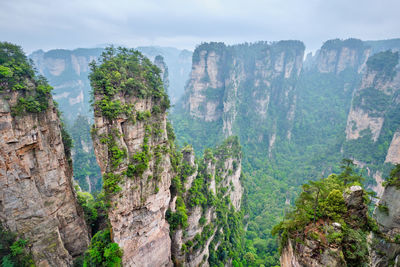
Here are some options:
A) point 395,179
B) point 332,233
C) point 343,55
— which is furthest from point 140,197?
point 343,55

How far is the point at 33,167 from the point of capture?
57.5 ft

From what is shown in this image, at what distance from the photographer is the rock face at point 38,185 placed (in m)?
16.0

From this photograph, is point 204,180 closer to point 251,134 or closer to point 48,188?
point 48,188

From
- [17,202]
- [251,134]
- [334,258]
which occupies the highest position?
[334,258]

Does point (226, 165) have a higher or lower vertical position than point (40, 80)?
lower

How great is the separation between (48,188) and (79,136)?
51.5 m

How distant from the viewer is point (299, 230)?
11031mm

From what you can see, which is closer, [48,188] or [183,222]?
[48,188]

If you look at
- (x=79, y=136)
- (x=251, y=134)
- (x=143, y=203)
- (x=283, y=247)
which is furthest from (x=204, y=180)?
(x=251, y=134)

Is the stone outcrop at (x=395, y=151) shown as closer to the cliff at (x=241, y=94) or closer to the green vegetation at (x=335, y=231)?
the cliff at (x=241, y=94)

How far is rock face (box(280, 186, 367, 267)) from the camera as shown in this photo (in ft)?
31.5

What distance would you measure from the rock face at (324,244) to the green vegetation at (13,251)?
21382 millimetres

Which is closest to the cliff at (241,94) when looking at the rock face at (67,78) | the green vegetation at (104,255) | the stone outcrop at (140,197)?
the stone outcrop at (140,197)

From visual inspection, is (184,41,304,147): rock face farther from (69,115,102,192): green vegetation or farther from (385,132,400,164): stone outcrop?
(69,115,102,192): green vegetation
